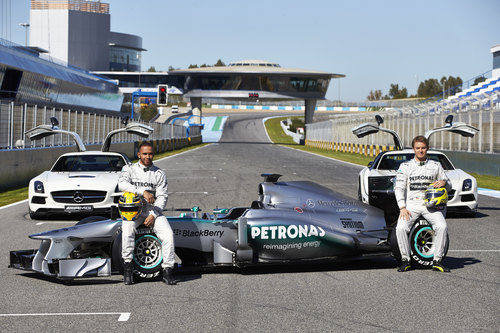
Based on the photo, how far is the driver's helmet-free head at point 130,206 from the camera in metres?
6.90

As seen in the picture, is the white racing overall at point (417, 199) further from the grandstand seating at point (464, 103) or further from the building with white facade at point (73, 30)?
the building with white facade at point (73, 30)

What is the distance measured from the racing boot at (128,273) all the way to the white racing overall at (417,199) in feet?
9.82

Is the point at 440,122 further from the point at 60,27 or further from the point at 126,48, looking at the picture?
the point at 126,48

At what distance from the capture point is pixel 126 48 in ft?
543

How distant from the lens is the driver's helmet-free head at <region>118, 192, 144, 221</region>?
22.6ft

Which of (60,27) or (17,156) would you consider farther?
(60,27)

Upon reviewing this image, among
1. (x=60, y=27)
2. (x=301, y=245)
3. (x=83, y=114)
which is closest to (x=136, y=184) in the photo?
(x=301, y=245)

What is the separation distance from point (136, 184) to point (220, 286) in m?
1.48

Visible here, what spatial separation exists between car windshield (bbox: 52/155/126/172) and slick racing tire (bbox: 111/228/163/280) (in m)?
6.51

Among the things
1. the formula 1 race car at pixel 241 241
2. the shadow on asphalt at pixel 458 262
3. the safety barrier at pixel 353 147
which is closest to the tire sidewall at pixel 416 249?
the formula 1 race car at pixel 241 241

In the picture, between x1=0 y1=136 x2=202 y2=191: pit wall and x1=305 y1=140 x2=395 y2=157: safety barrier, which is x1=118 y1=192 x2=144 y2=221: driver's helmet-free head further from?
x1=305 y1=140 x2=395 y2=157: safety barrier

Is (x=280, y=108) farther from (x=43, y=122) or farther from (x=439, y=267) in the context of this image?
(x=439, y=267)

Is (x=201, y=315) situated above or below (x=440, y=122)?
below

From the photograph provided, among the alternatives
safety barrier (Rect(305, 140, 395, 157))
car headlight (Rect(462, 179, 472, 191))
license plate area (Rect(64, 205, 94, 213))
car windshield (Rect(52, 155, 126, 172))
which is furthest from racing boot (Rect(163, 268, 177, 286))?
safety barrier (Rect(305, 140, 395, 157))
